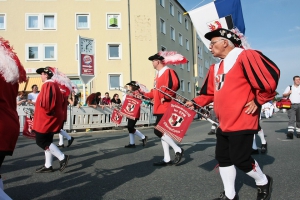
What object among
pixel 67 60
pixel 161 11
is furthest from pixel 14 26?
pixel 161 11

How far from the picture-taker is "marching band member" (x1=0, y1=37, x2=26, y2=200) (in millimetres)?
2586

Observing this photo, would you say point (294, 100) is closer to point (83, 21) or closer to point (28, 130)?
point (28, 130)

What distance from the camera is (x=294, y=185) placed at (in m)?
3.97

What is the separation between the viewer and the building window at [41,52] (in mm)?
27422

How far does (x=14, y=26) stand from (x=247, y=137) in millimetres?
28653

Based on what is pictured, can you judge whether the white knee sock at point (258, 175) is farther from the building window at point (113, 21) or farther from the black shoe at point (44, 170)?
the building window at point (113, 21)

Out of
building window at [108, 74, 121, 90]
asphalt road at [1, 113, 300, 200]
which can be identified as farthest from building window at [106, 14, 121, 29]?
asphalt road at [1, 113, 300, 200]

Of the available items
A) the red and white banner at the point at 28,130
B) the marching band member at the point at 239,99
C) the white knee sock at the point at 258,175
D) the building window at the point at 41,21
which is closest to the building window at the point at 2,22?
the building window at the point at 41,21

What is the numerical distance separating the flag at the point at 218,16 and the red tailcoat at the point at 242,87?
120 inches

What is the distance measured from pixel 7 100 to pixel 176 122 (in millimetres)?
2553

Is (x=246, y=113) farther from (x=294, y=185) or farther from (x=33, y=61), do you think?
(x=33, y=61)

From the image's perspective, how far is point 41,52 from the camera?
2744 centimetres

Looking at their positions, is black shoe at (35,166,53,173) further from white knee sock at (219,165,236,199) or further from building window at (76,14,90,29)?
building window at (76,14,90,29)

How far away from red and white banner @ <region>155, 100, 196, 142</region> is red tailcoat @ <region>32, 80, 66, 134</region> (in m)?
1.89
